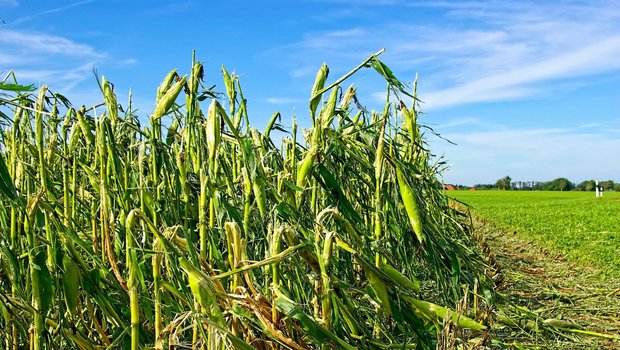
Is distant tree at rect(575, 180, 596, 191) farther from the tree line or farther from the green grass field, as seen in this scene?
the green grass field

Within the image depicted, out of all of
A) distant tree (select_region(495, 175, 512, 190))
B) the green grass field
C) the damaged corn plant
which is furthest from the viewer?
distant tree (select_region(495, 175, 512, 190))

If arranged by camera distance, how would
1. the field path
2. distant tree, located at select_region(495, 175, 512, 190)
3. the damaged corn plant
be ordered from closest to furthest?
the damaged corn plant < the field path < distant tree, located at select_region(495, 175, 512, 190)

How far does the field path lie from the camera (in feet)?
9.45

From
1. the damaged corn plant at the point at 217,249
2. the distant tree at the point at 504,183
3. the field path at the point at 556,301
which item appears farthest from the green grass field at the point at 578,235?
the distant tree at the point at 504,183

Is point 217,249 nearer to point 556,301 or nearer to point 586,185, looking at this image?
point 556,301

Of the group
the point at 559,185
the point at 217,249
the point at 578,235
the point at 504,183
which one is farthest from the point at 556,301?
the point at 559,185

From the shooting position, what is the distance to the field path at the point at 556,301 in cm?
288

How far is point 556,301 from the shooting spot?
3.90m

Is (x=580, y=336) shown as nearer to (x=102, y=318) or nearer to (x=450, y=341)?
(x=450, y=341)

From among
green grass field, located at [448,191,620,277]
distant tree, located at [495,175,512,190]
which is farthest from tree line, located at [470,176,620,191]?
Answer: green grass field, located at [448,191,620,277]

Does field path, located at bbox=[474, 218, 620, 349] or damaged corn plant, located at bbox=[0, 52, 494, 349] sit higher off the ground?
damaged corn plant, located at bbox=[0, 52, 494, 349]

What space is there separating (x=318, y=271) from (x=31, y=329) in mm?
712

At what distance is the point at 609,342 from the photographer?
10.4 feet

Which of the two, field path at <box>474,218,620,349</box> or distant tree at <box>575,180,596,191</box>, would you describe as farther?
distant tree at <box>575,180,596,191</box>
